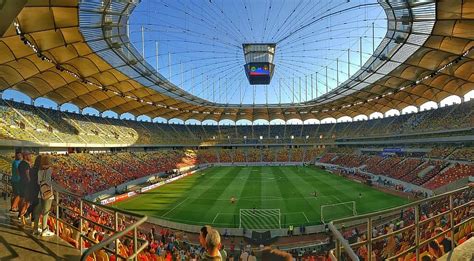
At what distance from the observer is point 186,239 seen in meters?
21.2

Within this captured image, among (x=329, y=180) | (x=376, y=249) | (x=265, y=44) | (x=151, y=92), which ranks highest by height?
(x=265, y=44)

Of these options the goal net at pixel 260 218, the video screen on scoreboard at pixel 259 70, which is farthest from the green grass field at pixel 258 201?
the video screen on scoreboard at pixel 259 70

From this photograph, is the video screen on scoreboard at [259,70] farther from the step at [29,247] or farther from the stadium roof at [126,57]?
the step at [29,247]

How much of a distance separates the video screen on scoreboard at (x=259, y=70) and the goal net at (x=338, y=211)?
69.9 ft

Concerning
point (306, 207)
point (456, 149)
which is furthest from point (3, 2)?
point (456, 149)

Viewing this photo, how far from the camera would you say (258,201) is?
103 feet

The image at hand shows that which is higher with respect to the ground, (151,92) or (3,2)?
(151,92)

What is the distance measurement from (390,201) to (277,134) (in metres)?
53.6

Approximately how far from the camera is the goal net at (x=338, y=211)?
82.1 feet

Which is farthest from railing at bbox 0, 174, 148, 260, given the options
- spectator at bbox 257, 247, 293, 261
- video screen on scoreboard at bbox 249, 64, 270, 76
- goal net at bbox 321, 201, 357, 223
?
video screen on scoreboard at bbox 249, 64, 270, 76

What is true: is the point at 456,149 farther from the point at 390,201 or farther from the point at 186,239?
the point at 186,239

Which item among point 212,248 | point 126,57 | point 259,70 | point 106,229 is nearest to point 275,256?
point 212,248

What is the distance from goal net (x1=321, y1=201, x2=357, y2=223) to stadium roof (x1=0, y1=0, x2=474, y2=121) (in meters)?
15.3

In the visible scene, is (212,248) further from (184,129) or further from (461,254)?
(184,129)
